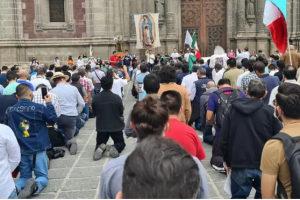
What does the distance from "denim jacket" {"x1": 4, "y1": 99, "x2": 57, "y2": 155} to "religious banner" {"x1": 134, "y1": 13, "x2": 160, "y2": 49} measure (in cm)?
1294

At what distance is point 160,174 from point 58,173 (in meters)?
6.10

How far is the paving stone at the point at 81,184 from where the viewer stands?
21.7 ft

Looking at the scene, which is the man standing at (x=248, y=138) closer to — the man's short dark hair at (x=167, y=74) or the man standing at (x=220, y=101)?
the man standing at (x=220, y=101)

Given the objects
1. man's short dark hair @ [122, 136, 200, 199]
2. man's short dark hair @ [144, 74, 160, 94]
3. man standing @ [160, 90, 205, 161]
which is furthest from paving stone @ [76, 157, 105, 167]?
man's short dark hair @ [122, 136, 200, 199]

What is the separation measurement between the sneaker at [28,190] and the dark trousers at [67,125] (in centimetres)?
287

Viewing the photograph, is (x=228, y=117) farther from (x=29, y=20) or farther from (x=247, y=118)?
(x=29, y=20)

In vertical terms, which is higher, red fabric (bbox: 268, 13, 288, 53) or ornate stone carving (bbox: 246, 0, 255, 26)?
ornate stone carving (bbox: 246, 0, 255, 26)

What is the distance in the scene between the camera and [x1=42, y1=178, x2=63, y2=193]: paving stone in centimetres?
654

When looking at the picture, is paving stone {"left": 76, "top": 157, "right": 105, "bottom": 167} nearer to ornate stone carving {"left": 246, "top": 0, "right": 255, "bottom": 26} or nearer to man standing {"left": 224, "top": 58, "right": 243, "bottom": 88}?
man standing {"left": 224, "top": 58, "right": 243, "bottom": 88}

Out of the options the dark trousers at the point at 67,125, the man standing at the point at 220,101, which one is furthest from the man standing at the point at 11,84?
the man standing at the point at 220,101

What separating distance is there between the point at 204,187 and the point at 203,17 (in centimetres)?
2589

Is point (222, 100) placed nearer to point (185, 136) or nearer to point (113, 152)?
point (185, 136)

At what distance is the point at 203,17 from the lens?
27.8 meters

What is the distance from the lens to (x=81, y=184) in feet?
22.3
